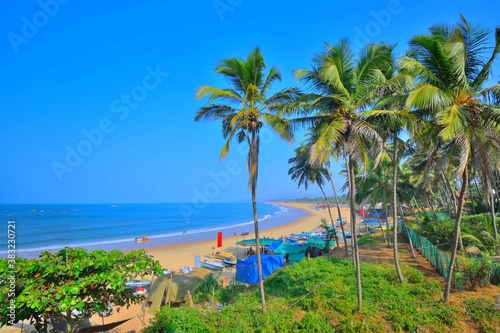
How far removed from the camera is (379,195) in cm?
1969

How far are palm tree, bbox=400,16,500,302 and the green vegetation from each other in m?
1.06

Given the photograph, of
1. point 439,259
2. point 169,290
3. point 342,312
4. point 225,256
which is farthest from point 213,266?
point 439,259

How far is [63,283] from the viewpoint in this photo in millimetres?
4633

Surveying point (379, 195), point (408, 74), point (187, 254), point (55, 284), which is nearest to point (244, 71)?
point (408, 74)

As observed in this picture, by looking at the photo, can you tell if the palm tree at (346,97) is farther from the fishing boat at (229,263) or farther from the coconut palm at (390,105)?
the fishing boat at (229,263)

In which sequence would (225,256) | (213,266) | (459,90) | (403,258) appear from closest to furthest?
(459,90)
(403,258)
(213,266)
(225,256)

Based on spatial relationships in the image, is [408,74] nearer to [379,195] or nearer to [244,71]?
[244,71]

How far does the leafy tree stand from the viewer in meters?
4.11

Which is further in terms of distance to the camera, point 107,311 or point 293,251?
point 293,251

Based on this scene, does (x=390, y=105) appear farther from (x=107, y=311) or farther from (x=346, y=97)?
(x=107, y=311)

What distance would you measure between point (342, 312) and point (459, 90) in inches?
290

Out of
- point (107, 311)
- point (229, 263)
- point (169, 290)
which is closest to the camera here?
point (107, 311)

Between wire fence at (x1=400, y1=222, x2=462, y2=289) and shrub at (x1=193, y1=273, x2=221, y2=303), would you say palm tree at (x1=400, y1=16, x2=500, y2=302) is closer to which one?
wire fence at (x1=400, y1=222, x2=462, y2=289)

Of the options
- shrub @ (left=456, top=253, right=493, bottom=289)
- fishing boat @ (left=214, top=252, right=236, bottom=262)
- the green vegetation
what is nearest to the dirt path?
shrub @ (left=456, top=253, right=493, bottom=289)
